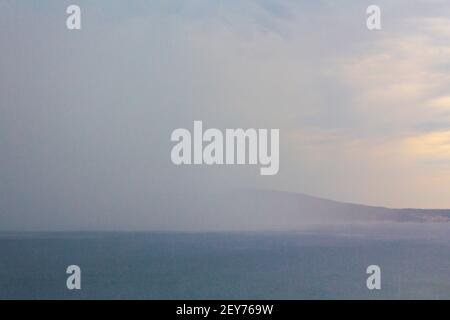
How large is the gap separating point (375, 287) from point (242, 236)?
5.72m

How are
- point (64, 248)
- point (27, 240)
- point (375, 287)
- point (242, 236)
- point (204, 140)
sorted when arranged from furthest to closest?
point (242, 236)
point (64, 248)
point (27, 240)
point (375, 287)
point (204, 140)

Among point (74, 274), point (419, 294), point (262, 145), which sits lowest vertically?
point (419, 294)

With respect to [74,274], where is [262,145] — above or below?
above

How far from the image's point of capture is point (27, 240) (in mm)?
9773

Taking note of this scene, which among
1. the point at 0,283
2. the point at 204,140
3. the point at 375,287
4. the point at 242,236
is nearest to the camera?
the point at 204,140

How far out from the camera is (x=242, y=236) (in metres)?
13.1

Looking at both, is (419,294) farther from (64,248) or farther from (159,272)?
(64,248)

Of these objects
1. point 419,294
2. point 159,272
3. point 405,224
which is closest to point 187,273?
point 159,272

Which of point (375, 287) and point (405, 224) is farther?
point (405, 224)

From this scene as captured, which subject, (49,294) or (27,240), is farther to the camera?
(27,240)
